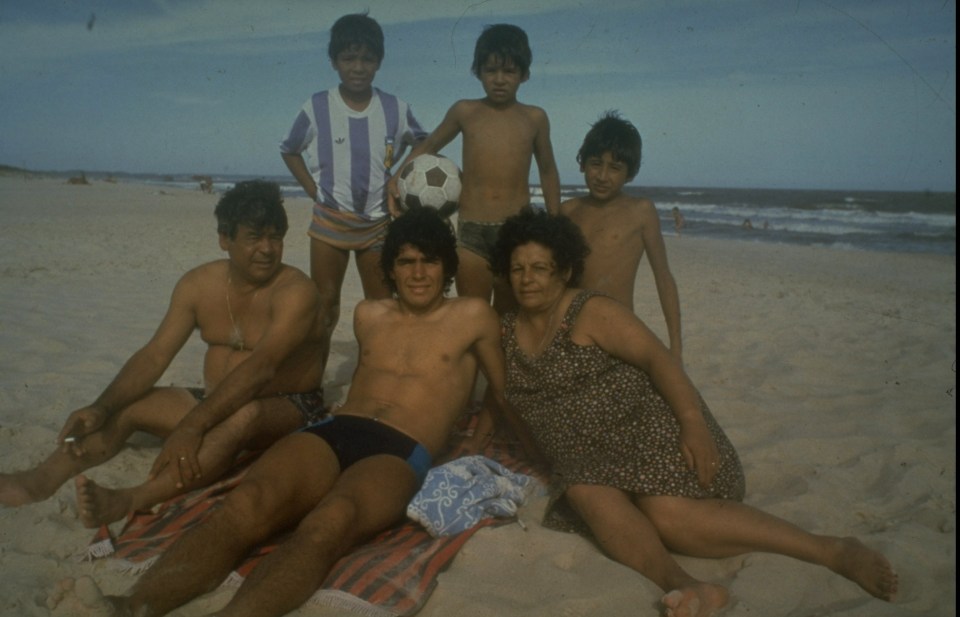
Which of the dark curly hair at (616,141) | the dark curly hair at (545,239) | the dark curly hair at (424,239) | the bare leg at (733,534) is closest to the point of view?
the bare leg at (733,534)

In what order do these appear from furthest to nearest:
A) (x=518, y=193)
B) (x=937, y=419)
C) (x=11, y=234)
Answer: (x=11, y=234)
(x=518, y=193)
(x=937, y=419)

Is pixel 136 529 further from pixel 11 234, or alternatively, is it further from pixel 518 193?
pixel 11 234

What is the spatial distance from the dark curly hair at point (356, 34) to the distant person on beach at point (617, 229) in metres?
1.64

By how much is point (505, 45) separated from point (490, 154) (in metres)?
0.71

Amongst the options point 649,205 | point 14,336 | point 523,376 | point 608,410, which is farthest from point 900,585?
point 14,336

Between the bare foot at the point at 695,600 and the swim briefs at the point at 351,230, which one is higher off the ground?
the swim briefs at the point at 351,230

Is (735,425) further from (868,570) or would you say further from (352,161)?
(352,161)

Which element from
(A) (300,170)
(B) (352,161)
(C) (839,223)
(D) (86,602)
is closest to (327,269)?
(B) (352,161)

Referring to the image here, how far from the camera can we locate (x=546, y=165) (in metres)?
5.07

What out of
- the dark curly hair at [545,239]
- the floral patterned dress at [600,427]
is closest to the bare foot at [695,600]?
the floral patterned dress at [600,427]

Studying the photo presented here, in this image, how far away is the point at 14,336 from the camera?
5809 millimetres

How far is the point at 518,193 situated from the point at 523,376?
181 cm

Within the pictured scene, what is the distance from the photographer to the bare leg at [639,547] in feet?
8.18

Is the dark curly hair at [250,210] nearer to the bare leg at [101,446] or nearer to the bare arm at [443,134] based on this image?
the bare leg at [101,446]
